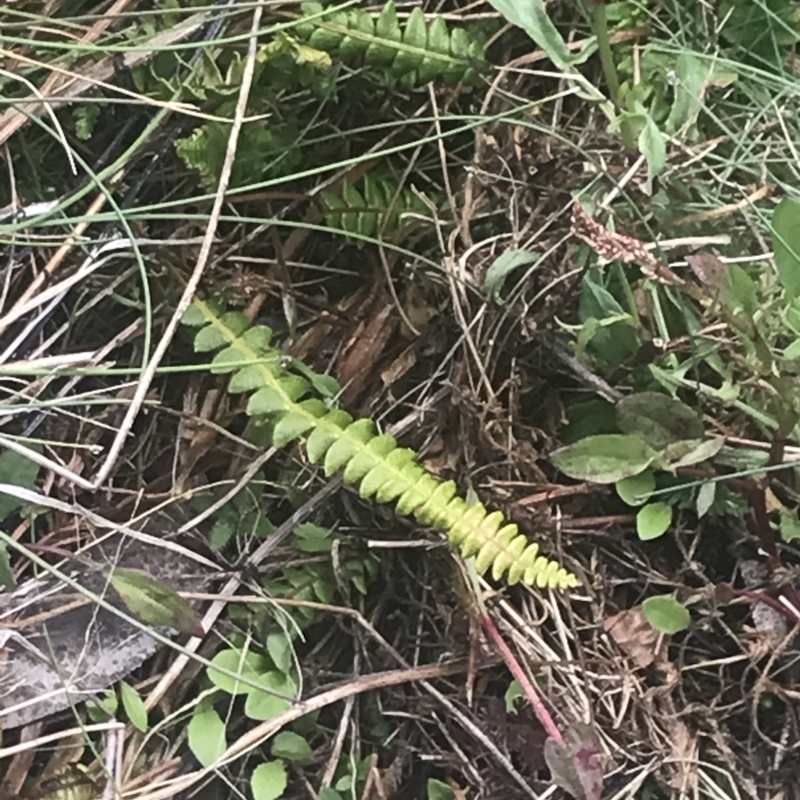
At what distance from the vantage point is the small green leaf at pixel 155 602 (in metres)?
0.86

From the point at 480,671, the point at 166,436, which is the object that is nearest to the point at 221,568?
the point at 166,436

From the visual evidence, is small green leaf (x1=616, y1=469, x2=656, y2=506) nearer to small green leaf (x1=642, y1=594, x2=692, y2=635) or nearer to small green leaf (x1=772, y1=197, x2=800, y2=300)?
small green leaf (x1=642, y1=594, x2=692, y2=635)

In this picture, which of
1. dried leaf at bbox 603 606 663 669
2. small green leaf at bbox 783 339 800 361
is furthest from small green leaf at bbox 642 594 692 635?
small green leaf at bbox 783 339 800 361

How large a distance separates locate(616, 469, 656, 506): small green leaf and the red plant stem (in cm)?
16

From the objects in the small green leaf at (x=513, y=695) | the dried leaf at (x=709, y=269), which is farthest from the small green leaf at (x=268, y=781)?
the dried leaf at (x=709, y=269)

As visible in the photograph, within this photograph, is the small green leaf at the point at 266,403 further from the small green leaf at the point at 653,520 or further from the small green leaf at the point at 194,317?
the small green leaf at the point at 653,520

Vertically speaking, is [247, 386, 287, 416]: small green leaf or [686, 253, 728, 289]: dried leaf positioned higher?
[686, 253, 728, 289]: dried leaf

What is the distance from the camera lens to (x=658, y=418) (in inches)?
30.8

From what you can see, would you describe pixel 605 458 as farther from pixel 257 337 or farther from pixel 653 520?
pixel 257 337

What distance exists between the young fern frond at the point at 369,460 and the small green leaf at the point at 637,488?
0.26 feet

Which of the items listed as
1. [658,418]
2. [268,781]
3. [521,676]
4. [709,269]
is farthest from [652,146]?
[268,781]

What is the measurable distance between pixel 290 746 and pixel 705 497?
1.44 feet

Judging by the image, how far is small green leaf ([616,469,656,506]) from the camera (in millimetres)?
799

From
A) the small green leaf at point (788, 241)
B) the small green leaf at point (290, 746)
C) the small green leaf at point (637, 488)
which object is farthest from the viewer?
the small green leaf at point (290, 746)
